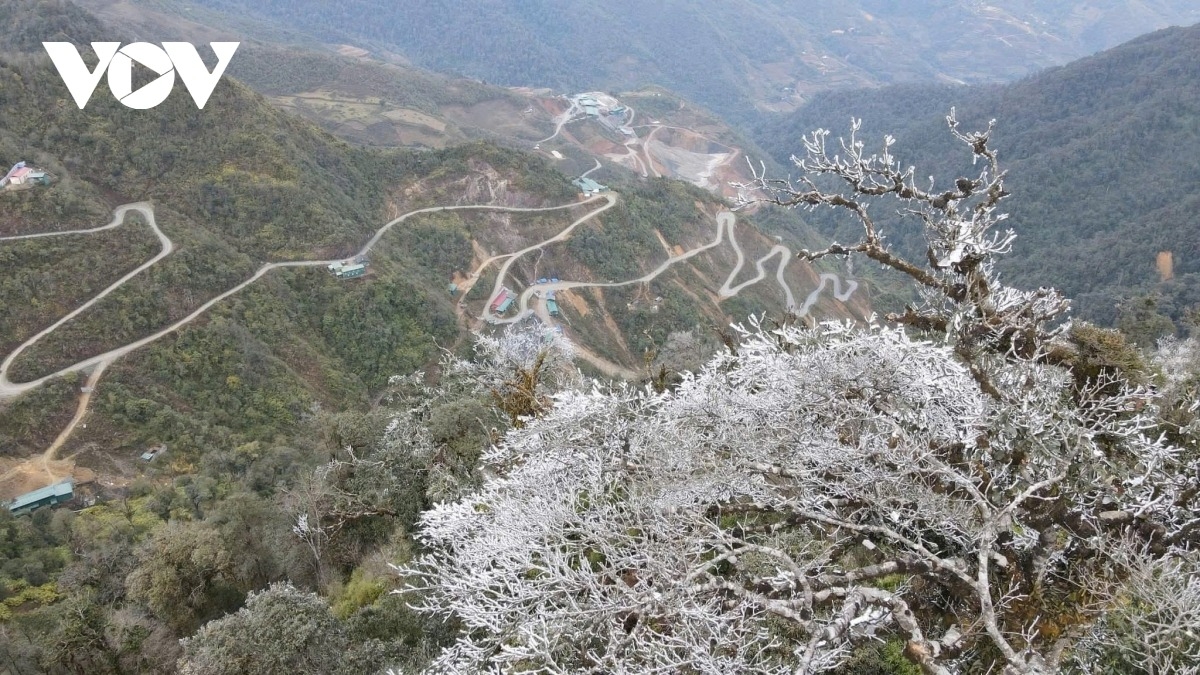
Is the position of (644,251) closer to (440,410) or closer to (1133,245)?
(440,410)

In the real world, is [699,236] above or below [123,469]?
above

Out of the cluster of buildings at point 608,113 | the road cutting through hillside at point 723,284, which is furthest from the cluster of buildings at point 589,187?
the cluster of buildings at point 608,113

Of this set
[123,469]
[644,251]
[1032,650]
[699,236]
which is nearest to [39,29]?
[123,469]

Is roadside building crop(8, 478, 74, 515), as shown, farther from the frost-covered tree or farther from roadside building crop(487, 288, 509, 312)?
the frost-covered tree

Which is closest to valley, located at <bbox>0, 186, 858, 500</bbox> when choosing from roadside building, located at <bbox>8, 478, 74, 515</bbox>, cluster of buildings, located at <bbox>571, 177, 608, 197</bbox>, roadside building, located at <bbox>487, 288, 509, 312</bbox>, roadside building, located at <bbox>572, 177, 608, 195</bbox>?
roadside building, located at <bbox>487, 288, 509, 312</bbox>

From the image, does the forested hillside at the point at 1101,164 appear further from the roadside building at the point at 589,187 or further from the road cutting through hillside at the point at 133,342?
the road cutting through hillside at the point at 133,342

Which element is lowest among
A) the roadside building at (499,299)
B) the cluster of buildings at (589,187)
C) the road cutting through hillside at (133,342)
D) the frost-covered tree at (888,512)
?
the roadside building at (499,299)

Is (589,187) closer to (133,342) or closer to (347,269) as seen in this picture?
(347,269)
